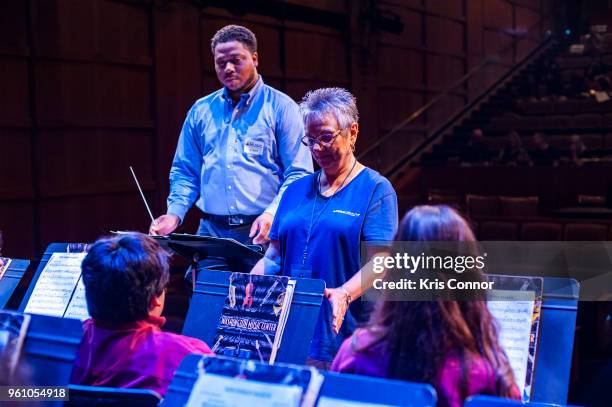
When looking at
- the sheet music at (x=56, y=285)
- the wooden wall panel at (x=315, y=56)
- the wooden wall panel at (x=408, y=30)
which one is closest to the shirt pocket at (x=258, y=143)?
the sheet music at (x=56, y=285)

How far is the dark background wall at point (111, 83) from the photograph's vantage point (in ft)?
18.1

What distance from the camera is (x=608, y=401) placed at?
3.59m

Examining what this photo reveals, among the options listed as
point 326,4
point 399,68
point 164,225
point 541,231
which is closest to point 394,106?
point 399,68

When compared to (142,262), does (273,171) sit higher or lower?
higher

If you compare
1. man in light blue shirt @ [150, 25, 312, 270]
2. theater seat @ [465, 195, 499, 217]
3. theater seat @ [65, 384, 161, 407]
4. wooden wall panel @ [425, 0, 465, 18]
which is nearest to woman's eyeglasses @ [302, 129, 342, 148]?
man in light blue shirt @ [150, 25, 312, 270]

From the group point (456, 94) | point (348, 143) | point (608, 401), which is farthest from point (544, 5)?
point (348, 143)

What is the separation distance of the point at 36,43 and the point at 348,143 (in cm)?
414

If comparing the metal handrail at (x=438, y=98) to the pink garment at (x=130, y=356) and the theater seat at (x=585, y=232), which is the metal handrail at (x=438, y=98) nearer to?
the theater seat at (x=585, y=232)

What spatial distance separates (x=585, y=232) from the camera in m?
5.82

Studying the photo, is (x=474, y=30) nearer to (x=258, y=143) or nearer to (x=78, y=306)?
(x=258, y=143)

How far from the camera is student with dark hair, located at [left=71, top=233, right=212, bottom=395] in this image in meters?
1.52

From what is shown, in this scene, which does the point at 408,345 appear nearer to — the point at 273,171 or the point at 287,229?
the point at 287,229

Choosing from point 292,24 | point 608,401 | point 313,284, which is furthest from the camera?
point 292,24

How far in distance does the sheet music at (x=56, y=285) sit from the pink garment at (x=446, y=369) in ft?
3.77
